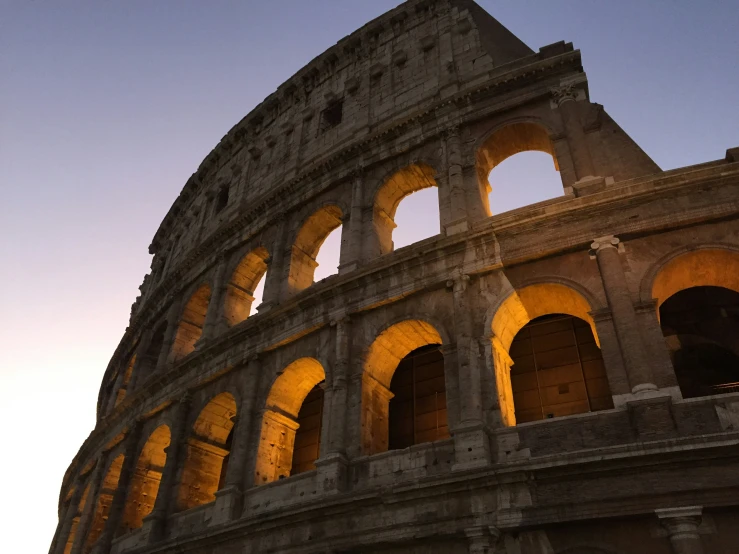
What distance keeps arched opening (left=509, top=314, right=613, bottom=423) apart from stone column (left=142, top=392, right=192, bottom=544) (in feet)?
24.5

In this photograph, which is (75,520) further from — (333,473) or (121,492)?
(333,473)

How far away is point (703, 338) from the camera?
11.2m

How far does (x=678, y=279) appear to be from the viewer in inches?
383

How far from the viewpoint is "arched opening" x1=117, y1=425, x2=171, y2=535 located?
14.3m

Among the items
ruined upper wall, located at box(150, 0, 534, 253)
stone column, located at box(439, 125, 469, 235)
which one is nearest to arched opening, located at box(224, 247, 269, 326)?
ruined upper wall, located at box(150, 0, 534, 253)

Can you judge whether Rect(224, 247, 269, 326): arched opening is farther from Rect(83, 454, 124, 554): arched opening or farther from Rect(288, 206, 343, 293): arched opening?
Rect(83, 454, 124, 554): arched opening

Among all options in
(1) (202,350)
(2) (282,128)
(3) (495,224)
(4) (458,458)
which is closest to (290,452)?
(1) (202,350)

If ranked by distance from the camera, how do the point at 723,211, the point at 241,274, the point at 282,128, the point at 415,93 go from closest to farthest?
the point at 723,211 < the point at 415,93 < the point at 241,274 < the point at 282,128

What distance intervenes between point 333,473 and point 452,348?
2.85 meters

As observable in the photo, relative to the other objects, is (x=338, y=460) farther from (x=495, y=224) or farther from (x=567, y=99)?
(x=567, y=99)

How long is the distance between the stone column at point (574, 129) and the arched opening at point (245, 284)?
323 inches

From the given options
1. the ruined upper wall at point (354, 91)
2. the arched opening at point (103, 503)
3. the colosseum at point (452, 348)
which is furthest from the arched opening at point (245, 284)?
the arched opening at point (103, 503)

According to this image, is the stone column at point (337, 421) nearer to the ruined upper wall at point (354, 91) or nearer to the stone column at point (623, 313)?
the stone column at point (623, 313)

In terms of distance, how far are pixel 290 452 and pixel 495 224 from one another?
20.0ft
